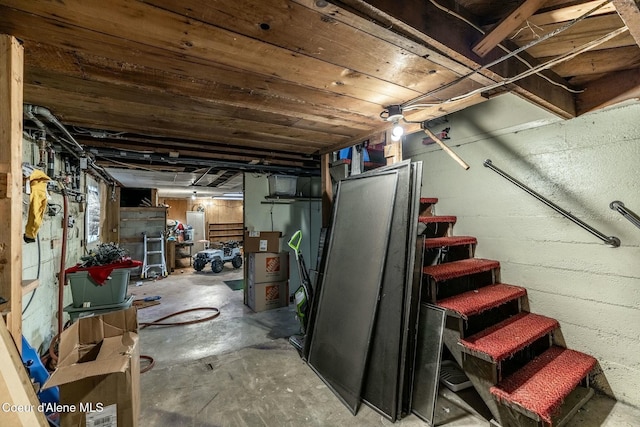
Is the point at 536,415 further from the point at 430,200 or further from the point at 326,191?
the point at 326,191

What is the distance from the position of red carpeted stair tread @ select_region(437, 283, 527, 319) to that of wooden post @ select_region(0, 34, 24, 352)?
2.31 m

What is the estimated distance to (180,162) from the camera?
138 inches

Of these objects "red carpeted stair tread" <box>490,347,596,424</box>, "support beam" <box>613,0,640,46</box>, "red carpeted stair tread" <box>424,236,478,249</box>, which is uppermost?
"support beam" <box>613,0,640,46</box>

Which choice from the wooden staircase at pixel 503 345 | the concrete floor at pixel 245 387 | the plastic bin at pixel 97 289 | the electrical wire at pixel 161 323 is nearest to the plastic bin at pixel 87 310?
the plastic bin at pixel 97 289

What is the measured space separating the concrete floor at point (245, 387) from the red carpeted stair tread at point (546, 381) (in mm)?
274

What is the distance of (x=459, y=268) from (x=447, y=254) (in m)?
0.35

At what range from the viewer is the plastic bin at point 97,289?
2697 mm

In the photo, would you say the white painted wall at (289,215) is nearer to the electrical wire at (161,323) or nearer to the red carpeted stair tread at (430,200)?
the electrical wire at (161,323)

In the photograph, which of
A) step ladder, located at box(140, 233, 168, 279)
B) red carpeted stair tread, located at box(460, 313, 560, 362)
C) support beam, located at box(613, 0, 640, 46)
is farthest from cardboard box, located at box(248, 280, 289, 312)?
support beam, located at box(613, 0, 640, 46)

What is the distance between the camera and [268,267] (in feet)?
13.4

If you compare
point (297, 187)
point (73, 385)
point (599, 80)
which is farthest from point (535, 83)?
point (297, 187)

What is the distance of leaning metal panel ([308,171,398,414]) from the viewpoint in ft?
6.73

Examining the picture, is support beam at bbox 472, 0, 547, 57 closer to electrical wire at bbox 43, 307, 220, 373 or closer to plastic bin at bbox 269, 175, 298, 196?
electrical wire at bbox 43, 307, 220, 373

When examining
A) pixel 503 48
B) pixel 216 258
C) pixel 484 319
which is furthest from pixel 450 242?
pixel 216 258
